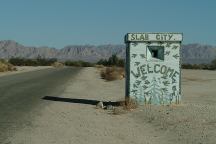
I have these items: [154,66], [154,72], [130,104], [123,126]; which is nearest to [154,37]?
[154,66]

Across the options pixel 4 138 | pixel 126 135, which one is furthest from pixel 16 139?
pixel 126 135

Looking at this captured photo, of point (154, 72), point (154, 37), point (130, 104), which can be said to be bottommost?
point (130, 104)

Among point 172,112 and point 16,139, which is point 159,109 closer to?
point 172,112

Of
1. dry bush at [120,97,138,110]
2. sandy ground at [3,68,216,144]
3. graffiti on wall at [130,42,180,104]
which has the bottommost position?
sandy ground at [3,68,216,144]

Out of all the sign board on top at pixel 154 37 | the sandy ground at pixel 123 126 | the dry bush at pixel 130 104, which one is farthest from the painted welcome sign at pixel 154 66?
the sandy ground at pixel 123 126

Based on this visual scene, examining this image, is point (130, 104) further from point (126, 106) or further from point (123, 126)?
point (123, 126)

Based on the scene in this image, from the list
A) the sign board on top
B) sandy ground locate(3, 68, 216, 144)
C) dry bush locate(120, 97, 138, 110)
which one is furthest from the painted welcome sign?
sandy ground locate(3, 68, 216, 144)

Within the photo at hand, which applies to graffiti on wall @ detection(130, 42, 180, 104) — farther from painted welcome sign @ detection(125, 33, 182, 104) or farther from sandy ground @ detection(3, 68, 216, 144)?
sandy ground @ detection(3, 68, 216, 144)

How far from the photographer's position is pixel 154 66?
830 inches

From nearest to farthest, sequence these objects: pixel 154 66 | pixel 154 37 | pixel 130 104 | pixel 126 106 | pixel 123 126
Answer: pixel 123 126
pixel 126 106
pixel 130 104
pixel 154 37
pixel 154 66

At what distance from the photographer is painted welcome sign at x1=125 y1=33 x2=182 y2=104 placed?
21.0 m

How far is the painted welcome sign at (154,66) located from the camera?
20953 mm

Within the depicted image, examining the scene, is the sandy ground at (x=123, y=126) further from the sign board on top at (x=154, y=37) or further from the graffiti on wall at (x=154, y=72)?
the sign board on top at (x=154, y=37)

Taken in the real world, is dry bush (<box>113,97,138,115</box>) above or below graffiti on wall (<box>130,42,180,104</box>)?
below
